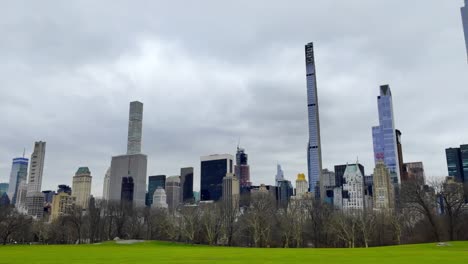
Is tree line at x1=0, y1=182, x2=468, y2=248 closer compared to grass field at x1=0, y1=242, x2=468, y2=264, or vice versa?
grass field at x1=0, y1=242, x2=468, y2=264

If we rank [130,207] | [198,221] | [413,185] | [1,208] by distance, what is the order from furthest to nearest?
[130,207] → [1,208] → [198,221] → [413,185]

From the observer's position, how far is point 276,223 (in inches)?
3617

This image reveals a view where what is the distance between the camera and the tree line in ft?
260

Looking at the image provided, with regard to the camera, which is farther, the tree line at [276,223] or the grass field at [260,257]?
the tree line at [276,223]

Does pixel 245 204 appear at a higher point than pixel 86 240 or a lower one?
higher

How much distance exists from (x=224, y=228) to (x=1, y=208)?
58.4 meters

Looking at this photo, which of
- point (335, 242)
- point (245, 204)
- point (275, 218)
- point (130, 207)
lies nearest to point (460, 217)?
point (335, 242)

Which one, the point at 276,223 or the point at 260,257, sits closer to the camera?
the point at 260,257

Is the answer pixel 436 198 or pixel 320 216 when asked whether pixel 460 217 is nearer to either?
pixel 436 198

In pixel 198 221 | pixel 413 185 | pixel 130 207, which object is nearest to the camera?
pixel 413 185

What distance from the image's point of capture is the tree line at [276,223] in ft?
260

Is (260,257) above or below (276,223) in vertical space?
below

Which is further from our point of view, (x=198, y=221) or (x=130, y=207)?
(x=130, y=207)

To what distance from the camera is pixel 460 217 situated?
8012 centimetres
